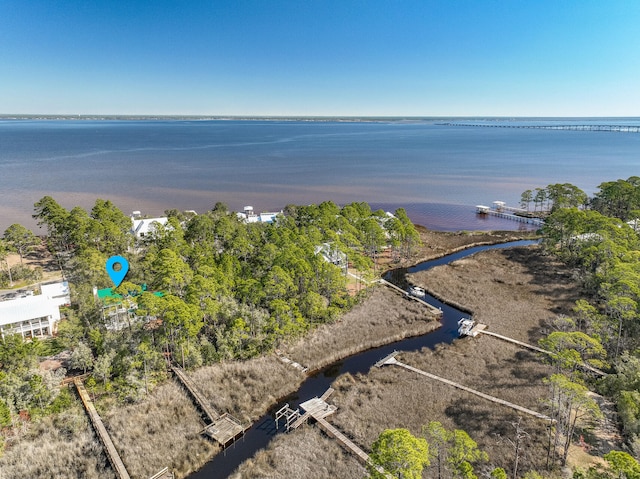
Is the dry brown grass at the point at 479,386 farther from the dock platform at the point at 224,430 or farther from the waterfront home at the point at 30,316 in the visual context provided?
the waterfront home at the point at 30,316

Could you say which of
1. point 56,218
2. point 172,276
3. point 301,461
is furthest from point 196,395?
point 56,218

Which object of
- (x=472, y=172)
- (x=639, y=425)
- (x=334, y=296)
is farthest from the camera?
(x=472, y=172)

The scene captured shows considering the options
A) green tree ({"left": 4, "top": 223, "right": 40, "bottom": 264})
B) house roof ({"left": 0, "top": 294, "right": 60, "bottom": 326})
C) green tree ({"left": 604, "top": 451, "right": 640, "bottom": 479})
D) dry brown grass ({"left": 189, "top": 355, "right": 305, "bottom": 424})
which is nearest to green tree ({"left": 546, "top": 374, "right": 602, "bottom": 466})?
green tree ({"left": 604, "top": 451, "right": 640, "bottom": 479})

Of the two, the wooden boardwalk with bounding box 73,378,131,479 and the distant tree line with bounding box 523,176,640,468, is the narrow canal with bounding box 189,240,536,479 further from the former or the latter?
the distant tree line with bounding box 523,176,640,468

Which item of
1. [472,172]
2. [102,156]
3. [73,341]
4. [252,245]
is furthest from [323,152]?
[73,341]

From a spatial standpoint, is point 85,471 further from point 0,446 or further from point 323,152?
point 323,152

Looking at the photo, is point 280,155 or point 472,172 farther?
point 280,155
